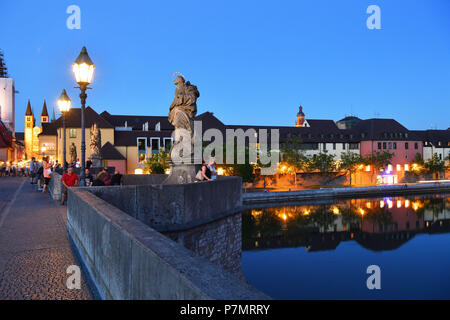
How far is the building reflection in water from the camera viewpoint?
33.2m

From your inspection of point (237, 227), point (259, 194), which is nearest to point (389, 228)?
point (259, 194)

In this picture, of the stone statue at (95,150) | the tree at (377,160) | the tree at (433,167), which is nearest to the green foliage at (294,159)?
the tree at (377,160)

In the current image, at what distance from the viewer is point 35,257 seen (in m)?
6.89

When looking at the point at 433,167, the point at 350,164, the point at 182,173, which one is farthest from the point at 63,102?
the point at 433,167

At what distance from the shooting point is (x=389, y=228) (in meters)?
40.0

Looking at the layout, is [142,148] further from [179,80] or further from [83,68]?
[83,68]

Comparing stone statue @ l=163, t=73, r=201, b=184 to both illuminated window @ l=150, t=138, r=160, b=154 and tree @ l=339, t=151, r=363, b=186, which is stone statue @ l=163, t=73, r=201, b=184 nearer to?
tree @ l=339, t=151, r=363, b=186

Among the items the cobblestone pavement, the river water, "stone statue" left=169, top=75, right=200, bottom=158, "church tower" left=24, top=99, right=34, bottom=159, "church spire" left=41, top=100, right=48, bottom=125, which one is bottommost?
the river water

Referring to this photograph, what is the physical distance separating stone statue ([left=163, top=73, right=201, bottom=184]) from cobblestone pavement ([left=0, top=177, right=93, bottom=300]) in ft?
13.5

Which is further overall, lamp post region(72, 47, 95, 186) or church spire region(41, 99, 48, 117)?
church spire region(41, 99, 48, 117)

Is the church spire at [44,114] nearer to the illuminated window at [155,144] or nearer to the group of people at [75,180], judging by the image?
the illuminated window at [155,144]

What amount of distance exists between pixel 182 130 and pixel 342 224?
29272 millimetres

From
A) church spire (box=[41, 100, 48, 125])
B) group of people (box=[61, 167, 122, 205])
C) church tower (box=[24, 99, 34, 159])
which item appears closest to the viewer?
group of people (box=[61, 167, 122, 205])

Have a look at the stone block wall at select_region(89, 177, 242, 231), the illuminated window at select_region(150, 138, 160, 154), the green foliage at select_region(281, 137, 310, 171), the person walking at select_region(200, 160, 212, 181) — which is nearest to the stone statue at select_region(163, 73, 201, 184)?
the person walking at select_region(200, 160, 212, 181)
